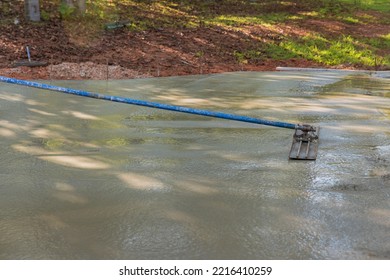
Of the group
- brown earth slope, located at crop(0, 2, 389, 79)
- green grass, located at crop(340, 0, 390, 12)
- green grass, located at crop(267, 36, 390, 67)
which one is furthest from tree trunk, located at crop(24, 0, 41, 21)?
green grass, located at crop(340, 0, 390, 12)

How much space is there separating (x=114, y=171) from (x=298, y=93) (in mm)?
3939

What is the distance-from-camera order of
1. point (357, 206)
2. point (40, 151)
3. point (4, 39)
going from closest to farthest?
point (357, 206) → point (40, 151) → point (4, 39)

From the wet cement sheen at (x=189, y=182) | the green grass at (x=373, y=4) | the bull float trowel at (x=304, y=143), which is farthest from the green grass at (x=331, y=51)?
the bull float trowel at (x=304, y=143)

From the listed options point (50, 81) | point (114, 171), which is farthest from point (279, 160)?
point (50, 81)

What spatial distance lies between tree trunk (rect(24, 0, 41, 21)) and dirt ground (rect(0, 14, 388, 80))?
30cm

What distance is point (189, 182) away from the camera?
3.98 metres

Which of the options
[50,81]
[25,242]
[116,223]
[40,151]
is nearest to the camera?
[25,242]

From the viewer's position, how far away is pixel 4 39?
1073cm

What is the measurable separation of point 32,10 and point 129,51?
3.07 metres

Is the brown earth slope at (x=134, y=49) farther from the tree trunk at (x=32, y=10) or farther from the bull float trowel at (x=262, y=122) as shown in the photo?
the bull float trowel at (x=262, y=122)

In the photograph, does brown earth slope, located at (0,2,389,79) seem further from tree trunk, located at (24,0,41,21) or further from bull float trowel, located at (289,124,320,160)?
bull float trowel, located at (289,124,320,160)

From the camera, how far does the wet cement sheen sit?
120 inches
